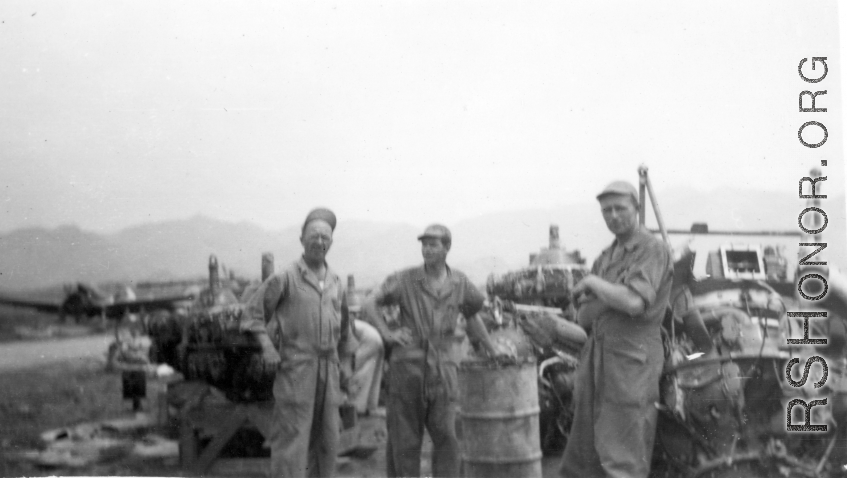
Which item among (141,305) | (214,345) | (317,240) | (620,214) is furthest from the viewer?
(141,305)

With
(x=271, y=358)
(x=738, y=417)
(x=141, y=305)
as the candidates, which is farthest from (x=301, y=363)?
(x=738, y=417)

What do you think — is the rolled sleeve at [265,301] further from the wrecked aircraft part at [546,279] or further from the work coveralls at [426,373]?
the wrecked aircraft part at [546,279]

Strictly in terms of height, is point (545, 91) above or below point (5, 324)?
above

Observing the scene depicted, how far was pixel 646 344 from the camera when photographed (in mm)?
6559

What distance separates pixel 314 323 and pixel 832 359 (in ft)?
11.6

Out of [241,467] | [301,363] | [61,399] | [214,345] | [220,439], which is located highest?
[214,345]

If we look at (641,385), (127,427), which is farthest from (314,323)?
(641,385)

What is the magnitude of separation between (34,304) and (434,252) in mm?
3006

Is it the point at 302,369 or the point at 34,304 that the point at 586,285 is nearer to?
the point at 302,369

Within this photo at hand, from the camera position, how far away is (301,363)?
22.3 ft

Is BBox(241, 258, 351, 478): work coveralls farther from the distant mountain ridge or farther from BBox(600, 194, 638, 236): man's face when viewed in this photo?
BBox(600, 194, 638, 236): man's face

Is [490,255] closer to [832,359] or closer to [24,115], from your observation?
[832,359]

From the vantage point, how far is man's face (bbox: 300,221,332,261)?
273 inches

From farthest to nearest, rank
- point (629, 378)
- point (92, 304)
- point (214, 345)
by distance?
1. point (92, 304)
2. point (214, 345)
3. point (629, 378)
